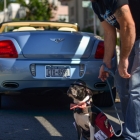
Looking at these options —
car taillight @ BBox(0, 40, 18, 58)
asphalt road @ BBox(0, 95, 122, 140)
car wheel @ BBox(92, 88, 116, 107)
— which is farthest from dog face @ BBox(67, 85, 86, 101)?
car wheel @ BBox(92, 88, 116, 107)

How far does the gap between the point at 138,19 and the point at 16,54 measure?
96.5 inches

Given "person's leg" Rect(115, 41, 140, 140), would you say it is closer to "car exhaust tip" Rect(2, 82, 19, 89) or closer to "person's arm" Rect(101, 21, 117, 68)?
"person's arm" Rect(101, 21, 117, 68)

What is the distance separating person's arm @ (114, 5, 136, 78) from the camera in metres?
3.62

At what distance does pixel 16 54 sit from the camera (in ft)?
19.6

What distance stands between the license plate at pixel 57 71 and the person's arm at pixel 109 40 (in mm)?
1687

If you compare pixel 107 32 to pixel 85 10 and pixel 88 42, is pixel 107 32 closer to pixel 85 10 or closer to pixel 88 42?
pixel 88 42

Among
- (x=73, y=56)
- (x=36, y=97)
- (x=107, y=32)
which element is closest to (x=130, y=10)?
→ (x=107, y=32)

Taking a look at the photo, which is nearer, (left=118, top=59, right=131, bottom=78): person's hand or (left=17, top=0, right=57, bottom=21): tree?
(left=118, top=59, right=131, bottom=78): person's hand

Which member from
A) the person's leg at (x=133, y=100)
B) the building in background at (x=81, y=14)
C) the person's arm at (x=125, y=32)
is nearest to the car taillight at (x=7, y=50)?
the person's leg at (x=133, y=100)

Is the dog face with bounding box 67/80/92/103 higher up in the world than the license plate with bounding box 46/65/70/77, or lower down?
higher up

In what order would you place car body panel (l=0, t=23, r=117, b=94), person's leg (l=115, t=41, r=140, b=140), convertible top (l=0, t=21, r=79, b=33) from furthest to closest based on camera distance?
convertible top (l=0, t=21, r=79, b=33), car body panel (l=0, t=23, r=117, b=94), person's leg (l=115, t=41, r=140, b=140)

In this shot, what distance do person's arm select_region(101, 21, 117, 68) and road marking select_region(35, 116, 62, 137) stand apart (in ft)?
4.15

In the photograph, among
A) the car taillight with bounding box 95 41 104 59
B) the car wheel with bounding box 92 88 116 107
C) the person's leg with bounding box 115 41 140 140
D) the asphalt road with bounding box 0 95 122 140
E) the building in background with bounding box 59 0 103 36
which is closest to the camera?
the person's leg with bounding box 115 41 140 140

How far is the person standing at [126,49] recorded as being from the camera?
144 inches
